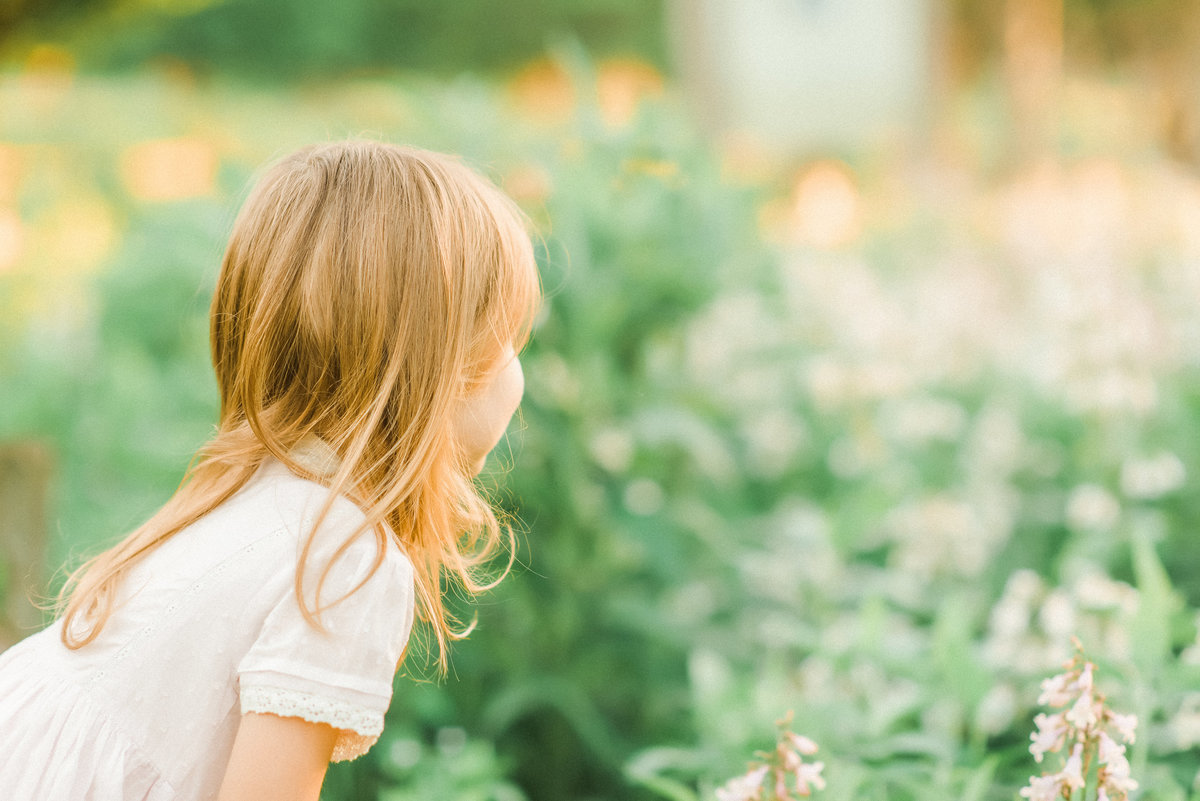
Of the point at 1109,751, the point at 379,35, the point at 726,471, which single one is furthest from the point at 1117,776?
the point at 379,35

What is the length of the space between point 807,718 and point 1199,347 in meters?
1.79

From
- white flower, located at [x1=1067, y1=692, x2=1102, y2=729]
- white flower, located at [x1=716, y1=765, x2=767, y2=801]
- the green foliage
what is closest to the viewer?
white flower, located at [x1=1067, y1=692, x2=1102, y2=729]

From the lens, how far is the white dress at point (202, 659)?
1.04 metres

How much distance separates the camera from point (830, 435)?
2.92 m

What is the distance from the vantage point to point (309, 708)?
3.29 ft

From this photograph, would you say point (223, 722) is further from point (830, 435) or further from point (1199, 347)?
point (1199, 347)

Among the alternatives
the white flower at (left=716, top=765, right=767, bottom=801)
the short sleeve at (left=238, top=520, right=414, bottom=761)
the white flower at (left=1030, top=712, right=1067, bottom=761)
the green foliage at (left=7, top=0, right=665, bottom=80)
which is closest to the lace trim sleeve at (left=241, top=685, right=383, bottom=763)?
the short sleeve at (left=238, top=520, right=414, bottom=761)

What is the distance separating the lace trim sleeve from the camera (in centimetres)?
100

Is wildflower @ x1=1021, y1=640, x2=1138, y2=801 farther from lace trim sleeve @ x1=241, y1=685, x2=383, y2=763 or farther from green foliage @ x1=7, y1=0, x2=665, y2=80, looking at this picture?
green foliage @ x1=7, y1=0, x2=665, y2=80

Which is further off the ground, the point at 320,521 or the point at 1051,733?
the point at 320,521

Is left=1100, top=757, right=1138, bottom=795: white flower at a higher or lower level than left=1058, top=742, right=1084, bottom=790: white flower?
lower

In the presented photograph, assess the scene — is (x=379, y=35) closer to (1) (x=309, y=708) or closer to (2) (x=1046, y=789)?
(1) (x=309, y=708)

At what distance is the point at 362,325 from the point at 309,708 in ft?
1.26

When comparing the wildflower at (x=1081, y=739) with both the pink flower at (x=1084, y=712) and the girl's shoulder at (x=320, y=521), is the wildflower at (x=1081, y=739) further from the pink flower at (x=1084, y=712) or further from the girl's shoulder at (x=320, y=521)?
the girl's shoulder at (x=320, y=521)
